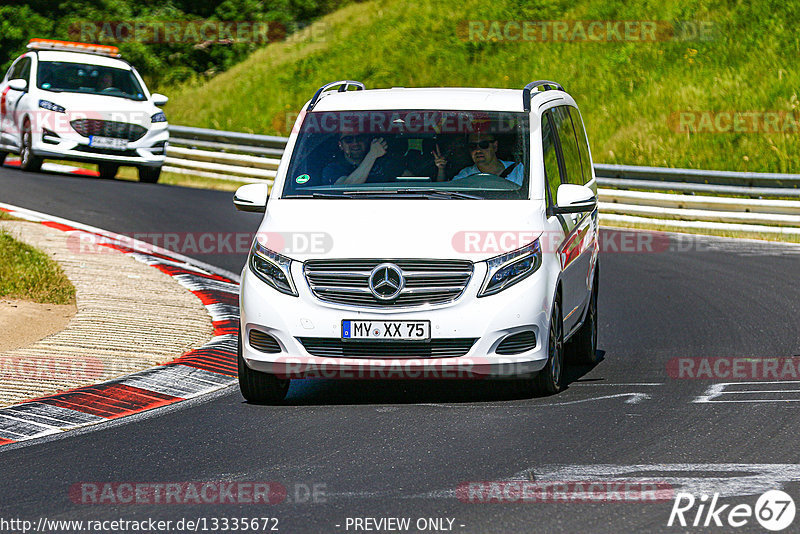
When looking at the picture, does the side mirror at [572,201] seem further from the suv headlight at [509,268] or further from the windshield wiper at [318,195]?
the windshield wiper at [318,195]

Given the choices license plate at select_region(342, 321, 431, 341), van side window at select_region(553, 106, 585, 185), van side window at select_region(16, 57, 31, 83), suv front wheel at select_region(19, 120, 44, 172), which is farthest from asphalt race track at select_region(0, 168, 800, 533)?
van side window at select_region(16, 57, 31, 83)

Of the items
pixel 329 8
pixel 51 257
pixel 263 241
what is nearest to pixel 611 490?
pixel 263 241

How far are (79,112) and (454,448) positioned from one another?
55.8ft

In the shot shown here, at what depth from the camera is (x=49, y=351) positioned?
34.4 feet

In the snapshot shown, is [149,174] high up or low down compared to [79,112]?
down

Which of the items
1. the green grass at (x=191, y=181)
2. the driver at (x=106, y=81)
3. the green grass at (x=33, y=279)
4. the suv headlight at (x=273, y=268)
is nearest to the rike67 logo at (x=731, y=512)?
the suv headlight at (x=273, y=268)

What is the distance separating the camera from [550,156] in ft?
32.0

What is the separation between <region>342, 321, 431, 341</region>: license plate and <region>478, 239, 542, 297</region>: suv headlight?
0.39 metres

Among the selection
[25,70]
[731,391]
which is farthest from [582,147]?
[25,70]

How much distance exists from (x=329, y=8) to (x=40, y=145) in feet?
72.5

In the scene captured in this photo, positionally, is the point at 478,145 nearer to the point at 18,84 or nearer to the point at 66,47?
the point at 18,84

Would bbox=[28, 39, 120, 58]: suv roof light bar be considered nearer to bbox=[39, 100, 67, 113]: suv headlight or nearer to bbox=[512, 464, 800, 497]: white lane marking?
bbox=[39, 100, 67, 113]: suv headlight

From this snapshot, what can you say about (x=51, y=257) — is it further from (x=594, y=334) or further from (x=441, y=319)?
(x=441, y=319)

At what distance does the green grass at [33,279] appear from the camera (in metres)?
12.9
